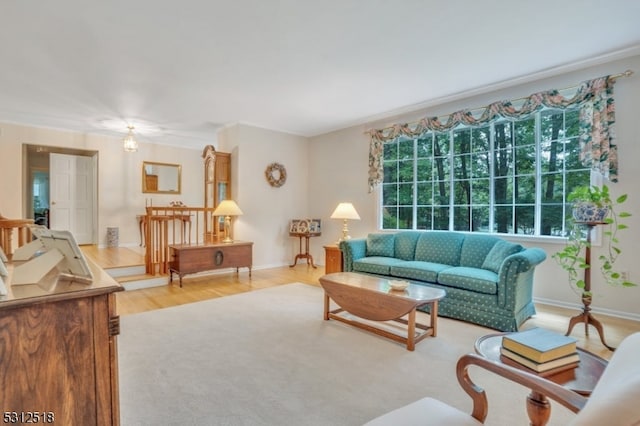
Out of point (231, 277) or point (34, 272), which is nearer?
point (34, 272)

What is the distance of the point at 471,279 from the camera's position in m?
3.14

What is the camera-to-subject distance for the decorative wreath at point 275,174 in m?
6.02

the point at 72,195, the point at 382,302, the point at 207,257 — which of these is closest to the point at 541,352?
the point at 382,302

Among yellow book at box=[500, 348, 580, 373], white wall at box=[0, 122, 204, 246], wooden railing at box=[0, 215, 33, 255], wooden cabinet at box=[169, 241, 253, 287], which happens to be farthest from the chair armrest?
white wall at box=[0, 122, 204, 246]

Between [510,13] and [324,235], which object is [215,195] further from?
[510,13]

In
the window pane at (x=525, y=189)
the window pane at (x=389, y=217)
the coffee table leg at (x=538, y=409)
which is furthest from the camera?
the window pane at (x=389, y=217)

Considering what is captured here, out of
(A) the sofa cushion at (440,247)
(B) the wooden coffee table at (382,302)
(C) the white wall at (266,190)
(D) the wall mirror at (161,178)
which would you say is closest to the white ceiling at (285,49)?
(C) the white wall at (266,190)

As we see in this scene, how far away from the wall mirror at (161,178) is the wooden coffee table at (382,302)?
18.6ft

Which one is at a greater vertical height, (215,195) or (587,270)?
(215,195)

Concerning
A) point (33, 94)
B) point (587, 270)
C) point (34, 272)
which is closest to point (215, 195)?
point (33, 94)

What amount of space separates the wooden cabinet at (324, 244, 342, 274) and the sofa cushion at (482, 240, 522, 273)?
6.48 ft

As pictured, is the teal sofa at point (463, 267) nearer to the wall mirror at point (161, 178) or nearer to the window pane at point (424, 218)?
the window pane at point (424, 218)

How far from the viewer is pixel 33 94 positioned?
428cm

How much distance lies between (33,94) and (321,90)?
3.81m
